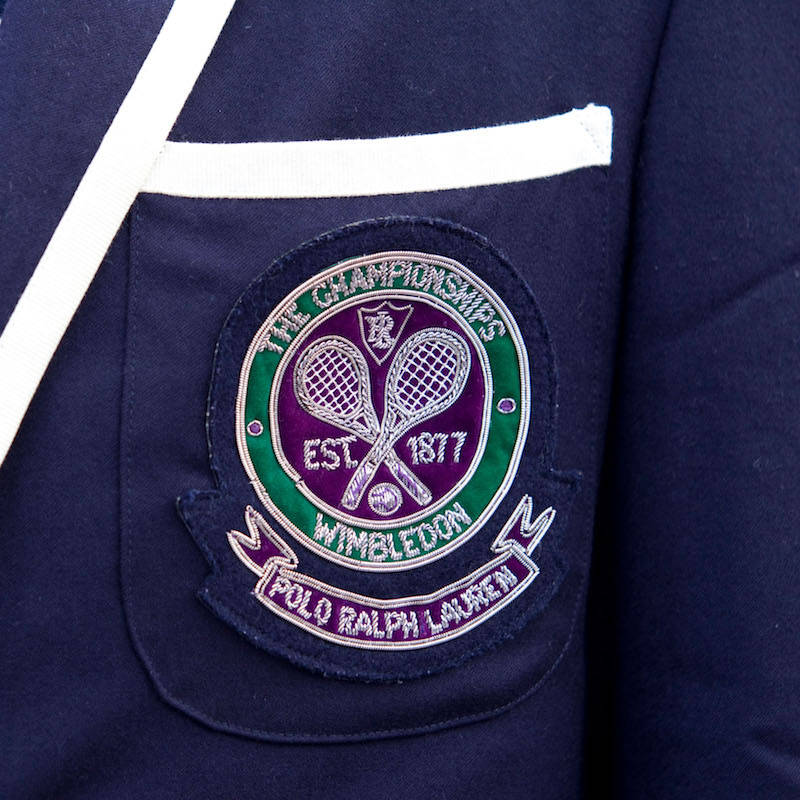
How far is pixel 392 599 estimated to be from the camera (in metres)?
0.56

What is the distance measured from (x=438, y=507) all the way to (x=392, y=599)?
0.06m

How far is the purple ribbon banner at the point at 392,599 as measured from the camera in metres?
0.54

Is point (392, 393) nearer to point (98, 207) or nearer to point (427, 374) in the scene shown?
point (427, 374)

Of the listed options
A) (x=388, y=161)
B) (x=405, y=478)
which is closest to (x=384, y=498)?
(x=405, y=478)

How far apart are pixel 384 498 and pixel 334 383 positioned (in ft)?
0.22

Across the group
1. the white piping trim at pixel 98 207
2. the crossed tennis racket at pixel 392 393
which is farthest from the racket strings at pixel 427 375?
the white piping trim at pixel 98 207

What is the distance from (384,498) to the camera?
0.54 metres

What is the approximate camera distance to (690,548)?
1.91ft

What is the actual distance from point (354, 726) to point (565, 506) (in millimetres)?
177

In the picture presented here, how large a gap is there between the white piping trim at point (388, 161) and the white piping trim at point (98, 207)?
0.05ft

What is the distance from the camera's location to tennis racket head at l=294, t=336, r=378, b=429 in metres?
0.53

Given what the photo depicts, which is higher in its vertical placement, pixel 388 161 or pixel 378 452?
pixel 388 161

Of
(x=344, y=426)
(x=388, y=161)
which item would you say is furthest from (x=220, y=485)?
(x=388, y=161)

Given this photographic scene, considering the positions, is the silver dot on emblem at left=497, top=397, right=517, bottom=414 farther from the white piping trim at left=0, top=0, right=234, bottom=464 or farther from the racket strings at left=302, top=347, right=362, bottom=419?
the white piping trim at left=0, top=0, right=234, bottom=464
